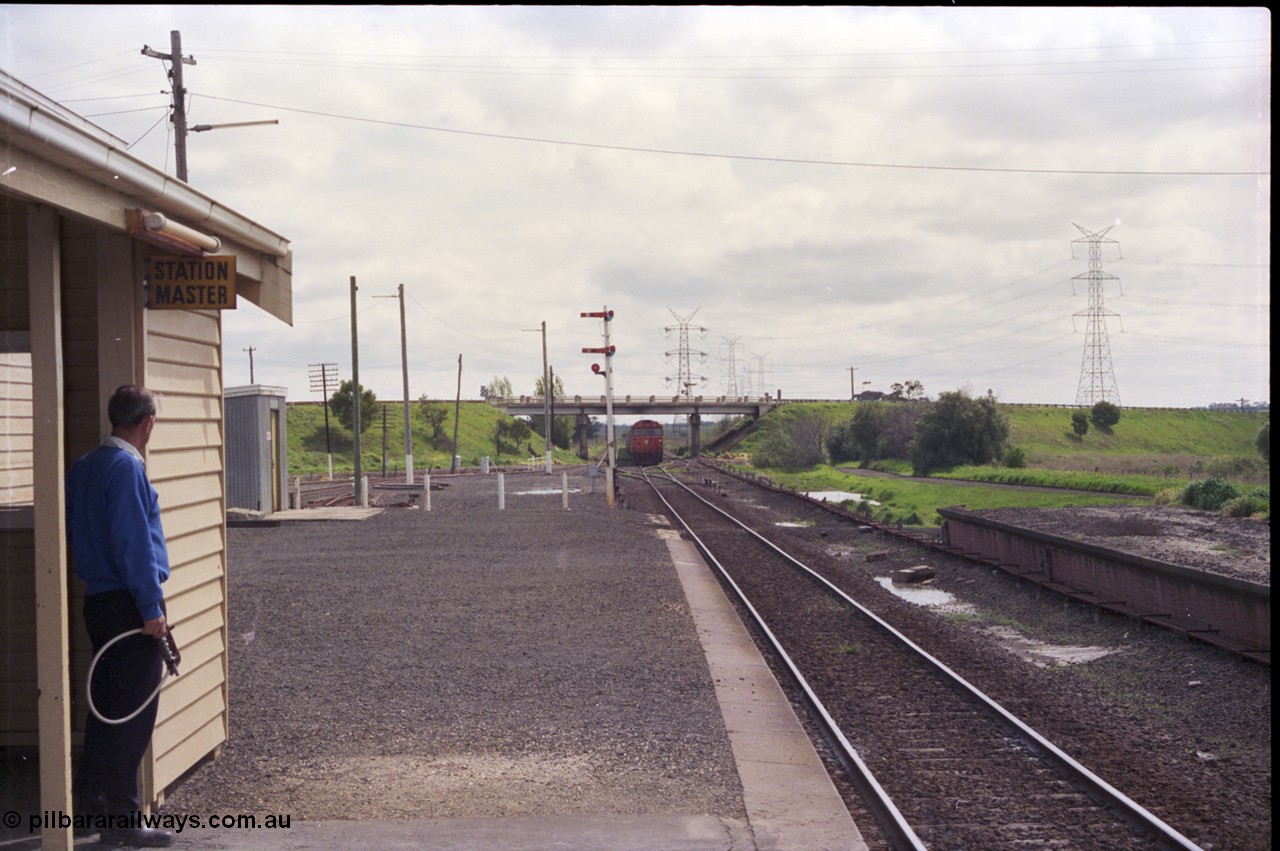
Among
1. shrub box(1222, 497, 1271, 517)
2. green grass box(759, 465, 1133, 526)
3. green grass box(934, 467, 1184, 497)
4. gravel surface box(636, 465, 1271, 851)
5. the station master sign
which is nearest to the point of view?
the station master sign

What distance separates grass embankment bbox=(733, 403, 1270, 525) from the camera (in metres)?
28.5

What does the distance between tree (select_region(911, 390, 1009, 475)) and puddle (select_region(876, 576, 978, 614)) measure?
31.9 meters

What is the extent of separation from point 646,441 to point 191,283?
57305mm

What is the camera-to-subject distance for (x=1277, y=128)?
372cm

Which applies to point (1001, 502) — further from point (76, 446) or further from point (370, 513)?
point (76, 446)

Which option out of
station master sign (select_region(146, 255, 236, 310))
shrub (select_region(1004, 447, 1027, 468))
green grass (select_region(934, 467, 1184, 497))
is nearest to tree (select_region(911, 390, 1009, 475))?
shrub (select_region(1004, 447, 1027, 468))

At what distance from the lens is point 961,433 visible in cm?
4694

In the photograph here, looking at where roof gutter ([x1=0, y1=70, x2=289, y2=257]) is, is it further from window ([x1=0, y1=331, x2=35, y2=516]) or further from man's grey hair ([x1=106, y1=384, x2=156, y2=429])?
window ([x1=0, y1=331, x2=35, y2=516])

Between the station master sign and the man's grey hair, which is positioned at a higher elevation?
the station master sign

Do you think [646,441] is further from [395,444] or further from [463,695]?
[463,695]

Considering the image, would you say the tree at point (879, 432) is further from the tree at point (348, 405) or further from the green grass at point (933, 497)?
the tree at point (348, 405)

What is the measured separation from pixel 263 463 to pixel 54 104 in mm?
20247

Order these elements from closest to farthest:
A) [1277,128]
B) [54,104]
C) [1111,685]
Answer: [1277,128]
[54,104]
[1111,685]

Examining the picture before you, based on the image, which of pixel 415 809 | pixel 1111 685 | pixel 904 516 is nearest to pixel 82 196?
pixel 415 809
